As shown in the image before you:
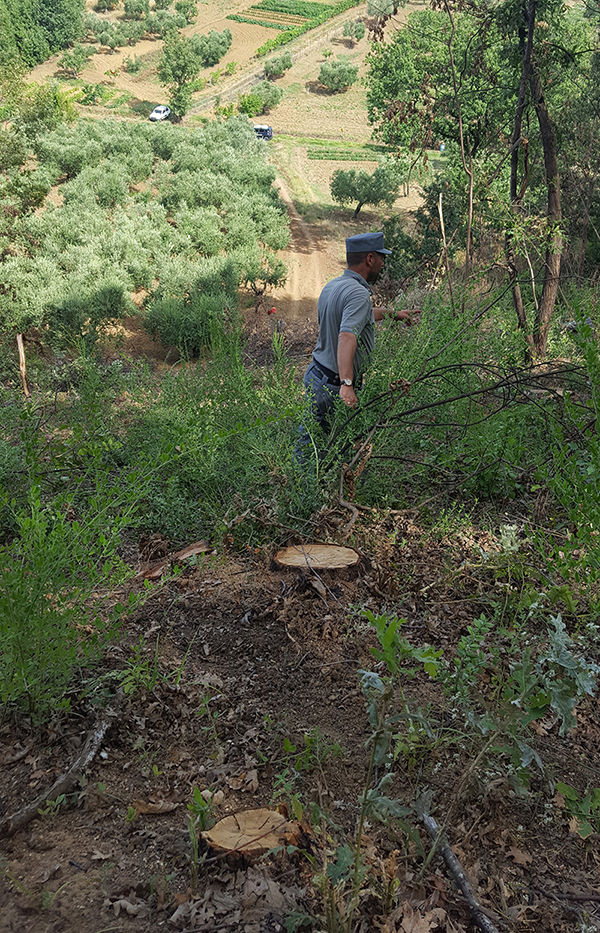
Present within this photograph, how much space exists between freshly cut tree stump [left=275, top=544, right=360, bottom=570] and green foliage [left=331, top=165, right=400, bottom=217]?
22.5 m

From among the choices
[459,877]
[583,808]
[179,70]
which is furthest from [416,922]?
[179,70]

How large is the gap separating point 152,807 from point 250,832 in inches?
13.8

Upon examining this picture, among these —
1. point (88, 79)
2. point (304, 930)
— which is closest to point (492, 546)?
point (304, 930)

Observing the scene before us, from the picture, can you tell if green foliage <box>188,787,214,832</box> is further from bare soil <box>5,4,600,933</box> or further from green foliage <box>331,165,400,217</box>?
green foliage <box>331,165,400,217</box>

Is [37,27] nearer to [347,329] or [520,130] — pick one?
[520,130]

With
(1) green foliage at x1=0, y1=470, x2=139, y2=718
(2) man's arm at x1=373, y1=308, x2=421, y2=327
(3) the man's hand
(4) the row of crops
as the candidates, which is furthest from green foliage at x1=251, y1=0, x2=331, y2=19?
(1) green foliage at x1=0, y1=470, x2=139, y2=718

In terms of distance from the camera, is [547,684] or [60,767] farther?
[60,767]

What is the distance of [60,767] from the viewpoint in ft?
6.90

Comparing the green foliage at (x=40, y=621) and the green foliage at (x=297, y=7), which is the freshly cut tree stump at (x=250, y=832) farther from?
the green foliage at (x=297, y=7)

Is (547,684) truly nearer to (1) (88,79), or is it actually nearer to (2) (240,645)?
(2) (240,645)

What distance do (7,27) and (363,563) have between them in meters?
50.8

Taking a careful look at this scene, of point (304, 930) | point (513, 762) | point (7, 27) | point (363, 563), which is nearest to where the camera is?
point (304, 930)

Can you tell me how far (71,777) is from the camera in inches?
80.4

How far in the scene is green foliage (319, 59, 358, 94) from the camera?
43.9 m
